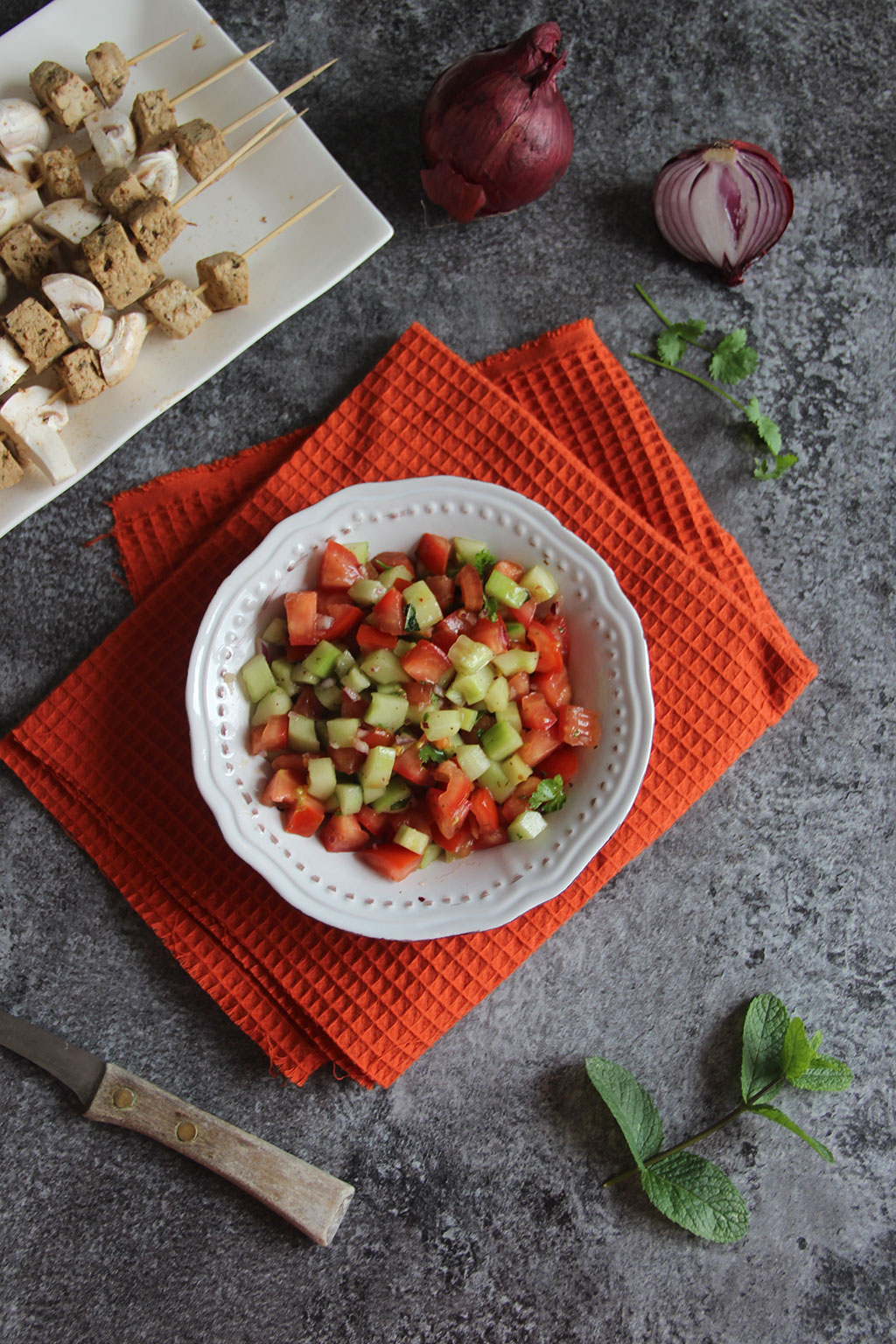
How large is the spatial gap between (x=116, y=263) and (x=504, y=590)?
3.49ft

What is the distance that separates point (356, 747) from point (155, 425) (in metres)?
0.95

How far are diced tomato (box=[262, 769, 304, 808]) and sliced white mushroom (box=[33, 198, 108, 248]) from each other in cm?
122

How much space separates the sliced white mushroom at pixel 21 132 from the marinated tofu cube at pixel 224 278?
42cm

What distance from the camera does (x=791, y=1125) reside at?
7.15 ft

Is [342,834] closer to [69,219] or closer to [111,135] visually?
[69,219]

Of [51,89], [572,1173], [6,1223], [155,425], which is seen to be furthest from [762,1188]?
[51,89]

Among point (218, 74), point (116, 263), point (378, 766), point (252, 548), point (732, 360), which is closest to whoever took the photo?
point (378, 766)

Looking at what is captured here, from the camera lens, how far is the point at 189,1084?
2236 millimetres

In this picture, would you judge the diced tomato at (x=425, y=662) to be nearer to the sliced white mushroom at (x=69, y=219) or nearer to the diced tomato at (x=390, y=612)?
the diced tomato at (x=390, y=612)

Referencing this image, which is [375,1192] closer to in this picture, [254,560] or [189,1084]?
[189,1084]

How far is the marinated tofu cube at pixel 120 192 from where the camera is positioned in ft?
6.68

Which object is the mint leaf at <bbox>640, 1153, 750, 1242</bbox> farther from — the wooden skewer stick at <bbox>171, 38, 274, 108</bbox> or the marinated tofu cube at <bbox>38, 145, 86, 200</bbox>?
the wooden skewer stick at <bbox>171, 38, 274, 108</bbox>

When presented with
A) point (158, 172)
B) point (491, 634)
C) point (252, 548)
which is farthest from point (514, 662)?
point (158, 172)

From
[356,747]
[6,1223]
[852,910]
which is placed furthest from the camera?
[852,910]
